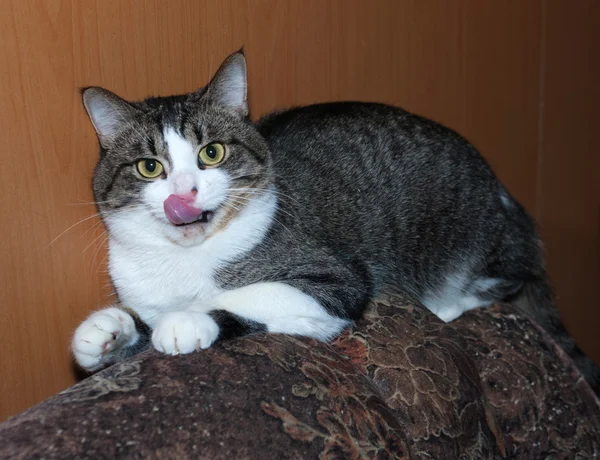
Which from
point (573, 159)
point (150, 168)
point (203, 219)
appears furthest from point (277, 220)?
point (573, 159)

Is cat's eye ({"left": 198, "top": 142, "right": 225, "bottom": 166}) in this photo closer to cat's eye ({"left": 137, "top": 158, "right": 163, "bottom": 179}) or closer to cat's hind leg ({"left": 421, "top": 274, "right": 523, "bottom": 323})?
cat's eye ({"left": 137, "top": 158, "right": 163, "bottom": 179})

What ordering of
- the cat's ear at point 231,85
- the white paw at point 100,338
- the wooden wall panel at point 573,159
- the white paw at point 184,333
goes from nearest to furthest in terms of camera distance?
the white paw at point 184,333 < the white paw at point 100,338 < the cat's ear at point 231,85 < the wooden wall panel at point 573,159

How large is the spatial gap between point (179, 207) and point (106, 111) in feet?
0.80

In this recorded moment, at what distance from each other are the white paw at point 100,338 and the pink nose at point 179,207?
0.76 ft

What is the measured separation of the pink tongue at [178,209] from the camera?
125 centimetres

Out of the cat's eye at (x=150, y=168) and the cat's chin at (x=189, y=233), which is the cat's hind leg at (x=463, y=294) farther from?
the cat's eye at (x=150, y=168)

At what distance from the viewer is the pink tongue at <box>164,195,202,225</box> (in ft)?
4.12

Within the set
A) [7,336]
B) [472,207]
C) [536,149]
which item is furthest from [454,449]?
[536,149]

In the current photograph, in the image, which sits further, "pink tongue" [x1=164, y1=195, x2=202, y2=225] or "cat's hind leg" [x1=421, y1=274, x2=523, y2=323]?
"cat's hind leg" [x1=421, y1=274, x2=523, y2=323]

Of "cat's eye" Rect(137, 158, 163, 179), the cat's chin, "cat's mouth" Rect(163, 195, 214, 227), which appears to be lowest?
the cat's chin

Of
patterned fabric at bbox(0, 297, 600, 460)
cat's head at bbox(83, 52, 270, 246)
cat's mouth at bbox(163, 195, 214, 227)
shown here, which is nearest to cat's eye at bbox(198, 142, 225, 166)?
cat's head at bbox(83, 52, 270, 246)

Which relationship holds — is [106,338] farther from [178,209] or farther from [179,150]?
[179,150]

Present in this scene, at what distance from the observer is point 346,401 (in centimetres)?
111

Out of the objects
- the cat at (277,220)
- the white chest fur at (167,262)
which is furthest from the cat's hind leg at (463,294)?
the white chest fur at (167,262)
